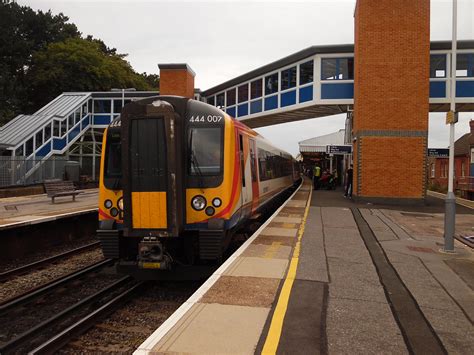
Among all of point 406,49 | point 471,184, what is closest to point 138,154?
point 406,49

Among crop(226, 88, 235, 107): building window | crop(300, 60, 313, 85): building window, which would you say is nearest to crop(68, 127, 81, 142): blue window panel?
crop(226, 88, 235, 107): building window

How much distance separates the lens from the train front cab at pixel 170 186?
6555 mm

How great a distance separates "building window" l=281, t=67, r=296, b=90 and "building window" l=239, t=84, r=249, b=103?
402 centimetres

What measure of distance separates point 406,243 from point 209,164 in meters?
5.19

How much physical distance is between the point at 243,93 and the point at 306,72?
684cm

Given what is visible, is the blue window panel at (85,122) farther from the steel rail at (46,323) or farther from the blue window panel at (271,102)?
the steel rail at (46,323)

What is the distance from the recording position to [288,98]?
2422 cm

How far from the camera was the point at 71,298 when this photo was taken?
765cm

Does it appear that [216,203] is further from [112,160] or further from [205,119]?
[112,160]

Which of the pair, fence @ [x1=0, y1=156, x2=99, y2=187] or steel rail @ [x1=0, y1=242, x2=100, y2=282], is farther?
fence @ [x1=0, y1=156, x2=99, y2=187]

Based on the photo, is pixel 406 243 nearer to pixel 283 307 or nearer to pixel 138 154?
pixel 283 307

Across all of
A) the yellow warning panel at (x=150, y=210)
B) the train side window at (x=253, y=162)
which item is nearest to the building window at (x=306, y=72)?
the train side window at (x=253, y=162)

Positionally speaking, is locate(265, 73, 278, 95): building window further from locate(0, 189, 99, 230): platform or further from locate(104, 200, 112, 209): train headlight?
locate(104, 200, 112, 209): train headlight

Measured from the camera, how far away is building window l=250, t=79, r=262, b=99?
27281mm
